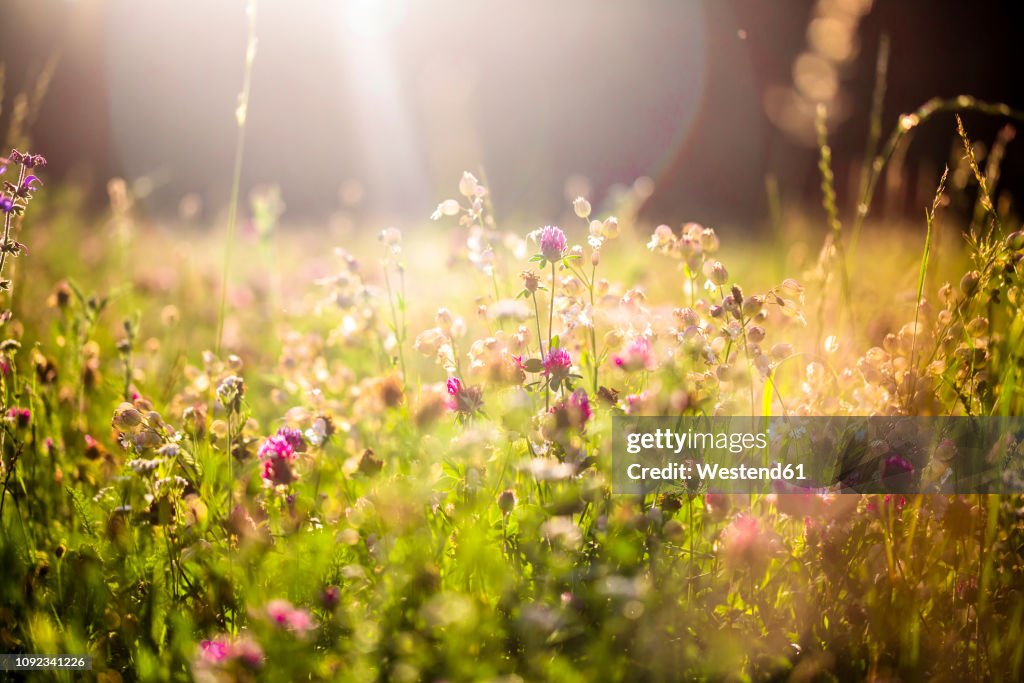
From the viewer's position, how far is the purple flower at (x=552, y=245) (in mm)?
1131

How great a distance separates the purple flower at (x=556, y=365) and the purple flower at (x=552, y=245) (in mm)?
150

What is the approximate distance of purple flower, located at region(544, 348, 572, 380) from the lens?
3.68 ft

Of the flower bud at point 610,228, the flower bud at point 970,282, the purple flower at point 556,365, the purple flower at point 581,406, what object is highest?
the flower bud at point 610,228

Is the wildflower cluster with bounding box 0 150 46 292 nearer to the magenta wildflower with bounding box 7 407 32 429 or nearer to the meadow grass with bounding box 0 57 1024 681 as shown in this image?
the meadow grass with bounding box 0 57 1024 681

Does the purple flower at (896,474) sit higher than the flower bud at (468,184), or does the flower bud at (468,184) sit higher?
the flower bud at (468,184)

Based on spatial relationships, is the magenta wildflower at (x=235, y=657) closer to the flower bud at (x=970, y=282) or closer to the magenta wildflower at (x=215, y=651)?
the magenta wildflower at (x=215, y=651)

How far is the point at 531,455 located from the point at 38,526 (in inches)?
37.0

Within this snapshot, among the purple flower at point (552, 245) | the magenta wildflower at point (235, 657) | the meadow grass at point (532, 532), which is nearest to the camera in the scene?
the magenta wildflower at point (235, 657)

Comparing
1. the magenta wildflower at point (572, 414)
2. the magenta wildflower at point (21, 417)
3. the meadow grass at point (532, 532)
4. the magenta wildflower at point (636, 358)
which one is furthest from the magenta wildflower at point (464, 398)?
the magenta wildflower at point (21, 417)

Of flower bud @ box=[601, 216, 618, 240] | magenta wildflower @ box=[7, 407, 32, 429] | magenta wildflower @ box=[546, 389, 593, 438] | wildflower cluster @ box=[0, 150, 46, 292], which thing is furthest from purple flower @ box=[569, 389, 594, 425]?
magenta wildflower @ box=[7, 407, 32, 429]

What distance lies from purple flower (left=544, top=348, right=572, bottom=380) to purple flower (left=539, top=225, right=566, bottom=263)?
→ 0.15 m

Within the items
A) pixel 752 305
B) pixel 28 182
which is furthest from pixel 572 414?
pixel 28 182

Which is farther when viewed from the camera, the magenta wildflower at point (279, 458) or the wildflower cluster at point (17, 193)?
the magenta wildflower at point (279, 458)

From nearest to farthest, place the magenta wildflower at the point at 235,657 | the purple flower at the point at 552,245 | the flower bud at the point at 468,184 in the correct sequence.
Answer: the magenta wildflower at the point at 235,657
the purple flower at the point at 552,245
the flower bud at the point at 468,184
